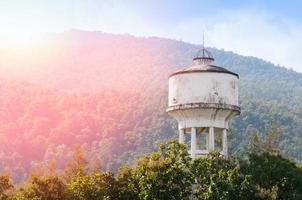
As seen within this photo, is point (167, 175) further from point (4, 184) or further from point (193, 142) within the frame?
point (4, 184)

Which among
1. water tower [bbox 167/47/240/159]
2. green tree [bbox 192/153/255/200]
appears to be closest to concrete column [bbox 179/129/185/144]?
water tower [bbox 167/47/240/159]

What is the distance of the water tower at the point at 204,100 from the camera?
32.4m

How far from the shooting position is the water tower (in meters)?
32.4

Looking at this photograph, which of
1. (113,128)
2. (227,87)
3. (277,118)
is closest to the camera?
(227,87)

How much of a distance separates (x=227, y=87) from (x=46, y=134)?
11931 centimetres

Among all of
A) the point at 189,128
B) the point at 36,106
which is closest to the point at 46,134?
the point at 36,106

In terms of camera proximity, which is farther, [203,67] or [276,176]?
[203,67]

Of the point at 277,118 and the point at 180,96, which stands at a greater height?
the point at 277,118

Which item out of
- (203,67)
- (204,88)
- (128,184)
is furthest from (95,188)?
(203,67)

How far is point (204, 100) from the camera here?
32312mm

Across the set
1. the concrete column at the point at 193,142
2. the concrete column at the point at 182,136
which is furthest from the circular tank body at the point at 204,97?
the concrete column at the point at 182,136

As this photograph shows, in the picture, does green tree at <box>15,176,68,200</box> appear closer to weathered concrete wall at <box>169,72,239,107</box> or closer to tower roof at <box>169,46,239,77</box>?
weathered concrete wall at <box>169,72,239,107</box>

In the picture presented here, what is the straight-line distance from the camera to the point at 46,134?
149250 millimetres

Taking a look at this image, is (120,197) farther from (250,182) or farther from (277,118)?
(277,118)
